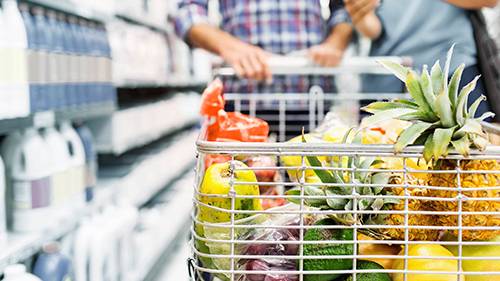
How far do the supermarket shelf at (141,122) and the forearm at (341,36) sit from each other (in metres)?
1.81

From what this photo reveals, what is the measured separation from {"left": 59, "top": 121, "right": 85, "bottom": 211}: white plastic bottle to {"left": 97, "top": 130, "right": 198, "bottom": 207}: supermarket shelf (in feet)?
0.84

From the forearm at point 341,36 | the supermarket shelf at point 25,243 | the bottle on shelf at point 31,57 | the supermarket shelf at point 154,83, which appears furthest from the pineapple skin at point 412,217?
the supermarket shelf at point 154,83

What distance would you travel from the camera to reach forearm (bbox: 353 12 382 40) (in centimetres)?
201

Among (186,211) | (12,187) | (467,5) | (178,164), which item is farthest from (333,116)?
(178,164)

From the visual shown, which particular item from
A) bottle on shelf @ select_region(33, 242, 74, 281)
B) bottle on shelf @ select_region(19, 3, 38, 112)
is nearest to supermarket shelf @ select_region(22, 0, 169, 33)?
bottle on shelf @ select_region(19, 3, 38, 112)

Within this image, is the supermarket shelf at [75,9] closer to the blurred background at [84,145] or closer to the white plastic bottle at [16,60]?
the blurred background at [84,145]

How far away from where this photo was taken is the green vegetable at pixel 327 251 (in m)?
0.86

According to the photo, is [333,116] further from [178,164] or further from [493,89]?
[178,164]

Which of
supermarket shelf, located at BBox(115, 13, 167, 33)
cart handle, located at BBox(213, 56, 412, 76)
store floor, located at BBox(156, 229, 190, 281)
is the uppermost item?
supermarket shelf, located at BBox(115, 13, 167, 33)

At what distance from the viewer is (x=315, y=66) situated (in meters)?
1.92

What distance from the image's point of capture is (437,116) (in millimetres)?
884

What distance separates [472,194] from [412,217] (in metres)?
0.09

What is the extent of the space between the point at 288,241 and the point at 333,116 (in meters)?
0.56

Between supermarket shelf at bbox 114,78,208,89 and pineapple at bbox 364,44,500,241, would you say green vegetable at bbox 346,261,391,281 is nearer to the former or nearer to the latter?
pineapple at bbox 364,44,500,241
